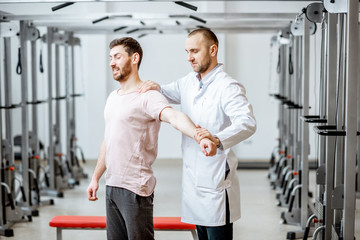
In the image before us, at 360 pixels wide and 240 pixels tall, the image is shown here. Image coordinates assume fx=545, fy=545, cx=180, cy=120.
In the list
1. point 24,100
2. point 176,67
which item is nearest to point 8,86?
point 24,100

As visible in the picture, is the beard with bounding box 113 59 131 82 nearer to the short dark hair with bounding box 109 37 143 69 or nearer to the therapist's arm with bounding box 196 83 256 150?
the short dark hair with bounding box 109 37 143 69

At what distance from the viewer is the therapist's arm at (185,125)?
241cm

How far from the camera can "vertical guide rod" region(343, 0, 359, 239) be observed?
10.4 feet

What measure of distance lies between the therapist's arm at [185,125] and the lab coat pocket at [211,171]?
303 millimetres

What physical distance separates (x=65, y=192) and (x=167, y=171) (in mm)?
2204

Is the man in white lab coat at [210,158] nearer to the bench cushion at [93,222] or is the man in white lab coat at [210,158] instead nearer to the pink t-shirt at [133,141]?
the pink t-shirt at [133,141]

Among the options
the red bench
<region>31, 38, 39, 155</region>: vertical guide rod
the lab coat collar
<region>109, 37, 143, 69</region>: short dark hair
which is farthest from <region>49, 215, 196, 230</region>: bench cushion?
<region>31, 38, 39, 155</region>: vertical guide rod

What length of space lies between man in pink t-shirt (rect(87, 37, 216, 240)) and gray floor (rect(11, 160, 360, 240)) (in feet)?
8.05

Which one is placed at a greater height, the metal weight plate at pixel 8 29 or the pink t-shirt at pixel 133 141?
the metal weight plate at pixel 8 29

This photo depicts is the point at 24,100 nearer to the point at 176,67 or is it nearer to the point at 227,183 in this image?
the point at 227,183

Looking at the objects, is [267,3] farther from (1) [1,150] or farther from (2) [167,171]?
(1) [1,150]

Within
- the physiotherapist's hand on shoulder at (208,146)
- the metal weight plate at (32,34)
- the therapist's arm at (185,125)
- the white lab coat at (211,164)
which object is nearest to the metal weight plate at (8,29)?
the metal weight plate at (32,34)

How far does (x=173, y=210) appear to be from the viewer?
20.8 ft

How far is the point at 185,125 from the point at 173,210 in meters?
3.97
